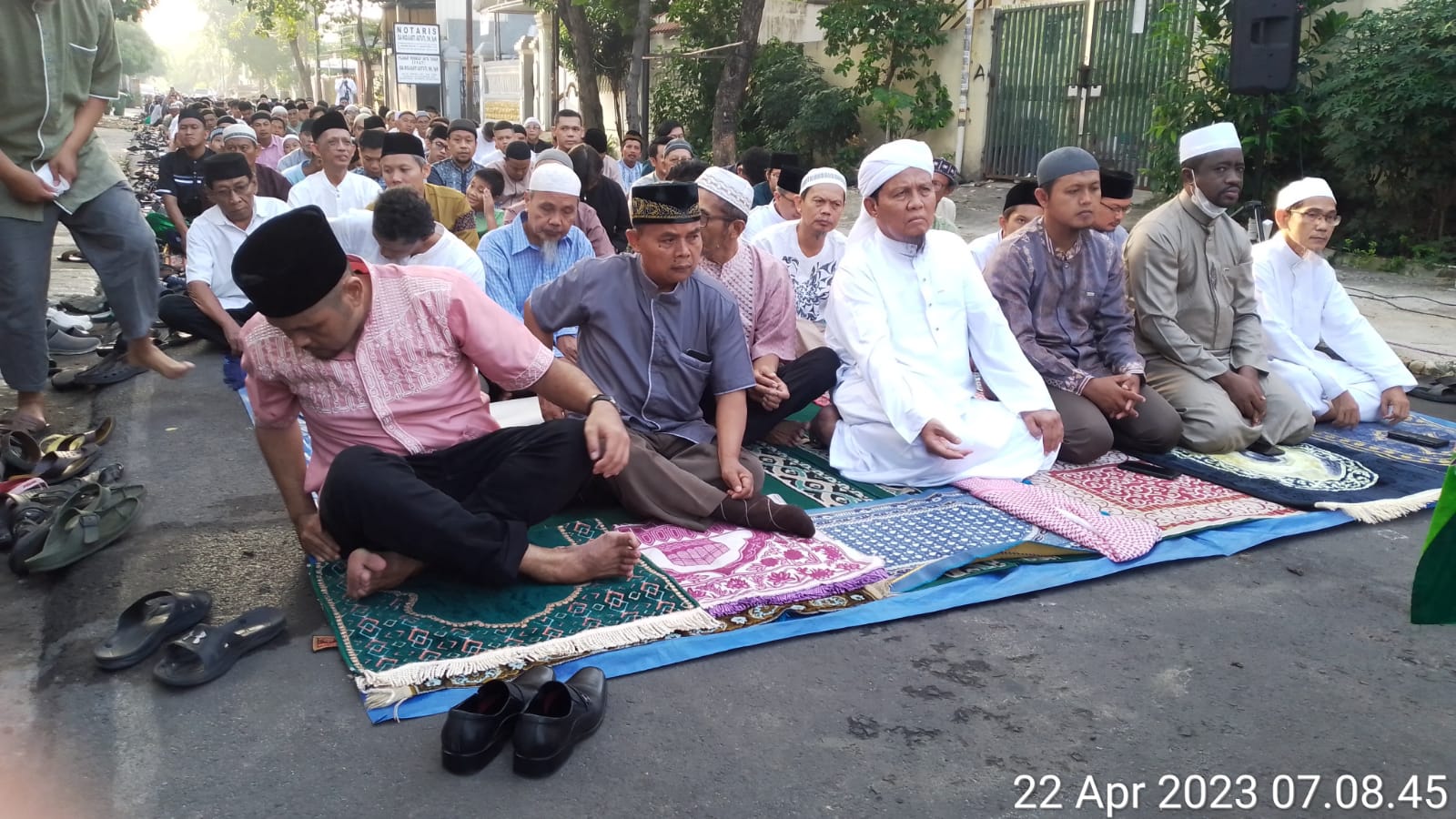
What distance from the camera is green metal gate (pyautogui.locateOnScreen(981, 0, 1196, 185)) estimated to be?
40.8 feet

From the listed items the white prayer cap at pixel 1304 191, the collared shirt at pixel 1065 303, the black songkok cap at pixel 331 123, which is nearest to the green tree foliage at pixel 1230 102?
the white prayer cap at pixel 1304 191

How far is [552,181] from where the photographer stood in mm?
5316

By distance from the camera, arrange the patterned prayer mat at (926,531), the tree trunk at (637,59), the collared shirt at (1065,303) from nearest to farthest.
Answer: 1. the patterned prayer mat at (926,531)
2. the collared shirt at (1065,303)
3. the tree trunk at (637,59)

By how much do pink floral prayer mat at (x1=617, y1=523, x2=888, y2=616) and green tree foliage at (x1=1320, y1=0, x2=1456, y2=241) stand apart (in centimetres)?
788

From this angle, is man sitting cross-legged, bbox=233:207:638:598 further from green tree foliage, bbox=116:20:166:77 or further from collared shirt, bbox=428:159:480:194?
green tree foliage, bbox=116:20:166:77

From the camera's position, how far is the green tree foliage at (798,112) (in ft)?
51.2

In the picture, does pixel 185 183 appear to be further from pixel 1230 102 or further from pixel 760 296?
pixel 1230 102

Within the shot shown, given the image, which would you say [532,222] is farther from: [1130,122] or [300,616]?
[1130,122]

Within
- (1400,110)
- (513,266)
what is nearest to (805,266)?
(513,266)

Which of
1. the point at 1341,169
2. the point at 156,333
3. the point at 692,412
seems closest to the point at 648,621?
the point at 692,412

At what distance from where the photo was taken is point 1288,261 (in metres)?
5.56

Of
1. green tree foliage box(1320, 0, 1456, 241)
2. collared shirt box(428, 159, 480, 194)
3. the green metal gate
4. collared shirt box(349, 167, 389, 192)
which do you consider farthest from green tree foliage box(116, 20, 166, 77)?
green tree foliage box(1320, 0, 1456, 241)

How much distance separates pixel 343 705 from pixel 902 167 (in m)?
2.87

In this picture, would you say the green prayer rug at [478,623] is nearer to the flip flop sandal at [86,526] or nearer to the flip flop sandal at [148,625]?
the flip flop sandal at [148,625]
